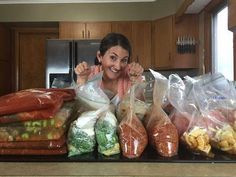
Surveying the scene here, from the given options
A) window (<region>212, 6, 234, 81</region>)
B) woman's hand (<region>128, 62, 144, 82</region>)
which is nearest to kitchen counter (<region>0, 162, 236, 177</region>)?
woman's hand (<region>128, 62, 144, 82</region>)

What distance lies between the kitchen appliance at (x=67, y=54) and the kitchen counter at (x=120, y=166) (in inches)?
128

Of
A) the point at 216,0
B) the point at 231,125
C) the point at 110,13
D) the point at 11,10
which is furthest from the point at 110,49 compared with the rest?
the point at 11,10

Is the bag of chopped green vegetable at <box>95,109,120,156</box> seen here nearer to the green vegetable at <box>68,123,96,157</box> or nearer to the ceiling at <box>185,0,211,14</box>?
the green vegetable at <box>68,123,96,157</box>

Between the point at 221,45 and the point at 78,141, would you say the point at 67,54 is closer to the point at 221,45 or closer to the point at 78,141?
the point at 221,45

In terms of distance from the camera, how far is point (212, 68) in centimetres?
343

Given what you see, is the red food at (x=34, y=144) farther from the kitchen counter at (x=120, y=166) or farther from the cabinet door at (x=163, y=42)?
the cabinet door at (x=163, y=42)

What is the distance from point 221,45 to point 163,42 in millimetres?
844

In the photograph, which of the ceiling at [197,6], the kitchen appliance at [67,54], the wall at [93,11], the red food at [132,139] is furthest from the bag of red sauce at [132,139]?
the wall at [93,11]

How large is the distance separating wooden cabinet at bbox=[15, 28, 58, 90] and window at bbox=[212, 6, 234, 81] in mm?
2347

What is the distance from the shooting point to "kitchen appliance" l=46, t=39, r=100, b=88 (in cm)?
380

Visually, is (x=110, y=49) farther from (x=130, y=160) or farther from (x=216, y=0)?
(x=216, y=0)

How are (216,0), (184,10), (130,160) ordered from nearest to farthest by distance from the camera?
(130,160) → (216,0) → (184,10)

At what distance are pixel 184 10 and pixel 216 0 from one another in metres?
0.35

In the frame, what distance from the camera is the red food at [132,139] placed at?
57 centimetres
